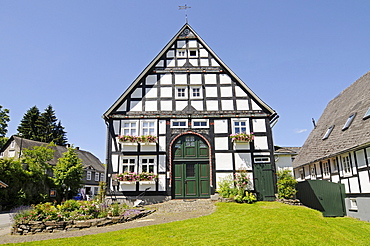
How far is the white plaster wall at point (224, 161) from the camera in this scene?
16984 mm

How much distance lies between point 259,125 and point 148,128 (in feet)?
23.4

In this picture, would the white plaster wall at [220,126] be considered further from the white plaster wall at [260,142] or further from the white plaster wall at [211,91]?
the white plaster wall at [260,142]

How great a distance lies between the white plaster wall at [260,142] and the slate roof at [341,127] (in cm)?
313

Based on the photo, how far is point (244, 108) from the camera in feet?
58.9

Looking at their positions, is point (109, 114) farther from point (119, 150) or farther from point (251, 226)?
point (251, 226)

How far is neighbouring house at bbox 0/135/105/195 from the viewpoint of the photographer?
3488cm

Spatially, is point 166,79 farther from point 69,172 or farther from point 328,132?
point 69,172

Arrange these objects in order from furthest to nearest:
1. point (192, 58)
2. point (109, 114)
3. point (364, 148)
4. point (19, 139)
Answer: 1. point (19, 139)
2. point (192, 58)
3. point (109, 114)
4. point (364, 148)

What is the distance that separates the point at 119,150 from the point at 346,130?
13.3m

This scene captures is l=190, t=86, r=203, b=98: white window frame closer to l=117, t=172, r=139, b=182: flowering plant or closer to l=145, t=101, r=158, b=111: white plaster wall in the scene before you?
l=145, t=101, r=158, b=111: white plaster wall

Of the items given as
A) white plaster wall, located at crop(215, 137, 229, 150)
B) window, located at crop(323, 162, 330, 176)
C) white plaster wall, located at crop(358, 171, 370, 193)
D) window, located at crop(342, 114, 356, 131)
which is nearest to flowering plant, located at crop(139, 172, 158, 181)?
white plaster wall, located at crop(215, 137, 229, 150)

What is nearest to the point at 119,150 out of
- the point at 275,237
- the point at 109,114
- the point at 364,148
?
the point at 109,114

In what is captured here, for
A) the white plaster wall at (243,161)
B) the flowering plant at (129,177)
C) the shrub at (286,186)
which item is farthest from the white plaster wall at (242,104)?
the flowering plant at (129,177)

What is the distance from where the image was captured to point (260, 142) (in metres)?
17.4
